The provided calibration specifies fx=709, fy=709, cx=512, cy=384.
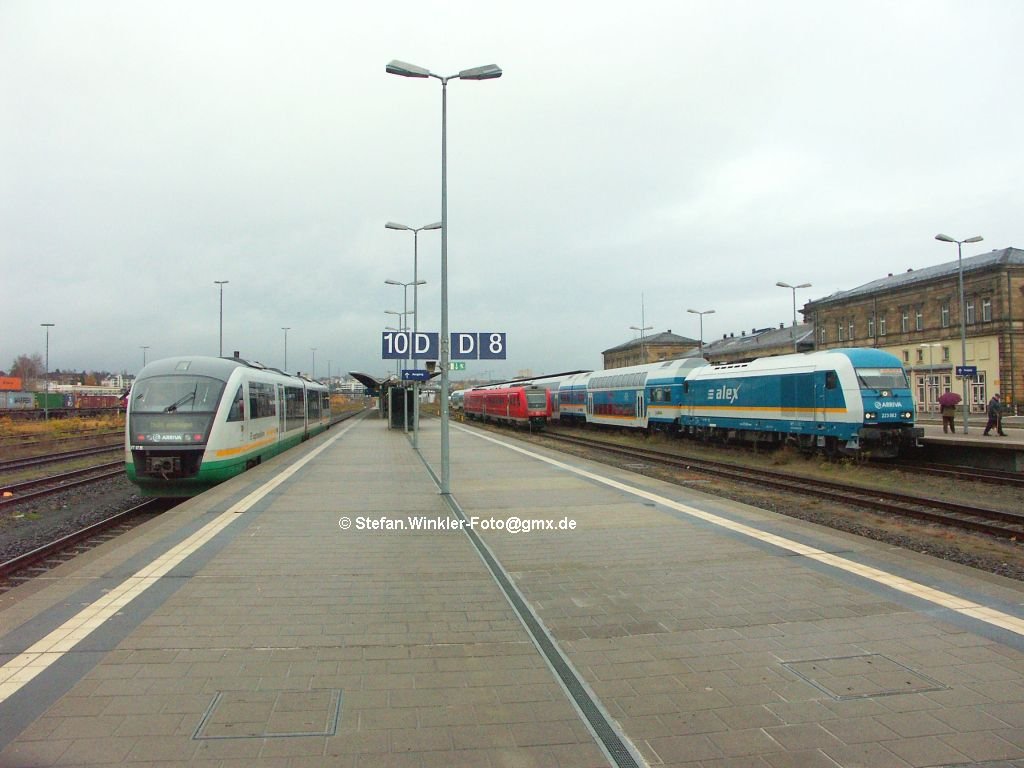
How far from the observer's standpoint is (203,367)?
45.8 feet

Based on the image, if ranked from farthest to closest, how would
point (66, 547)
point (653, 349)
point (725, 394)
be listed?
point (653, 349) < point (725, 394) < point (66, 547)

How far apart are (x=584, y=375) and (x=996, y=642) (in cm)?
3564

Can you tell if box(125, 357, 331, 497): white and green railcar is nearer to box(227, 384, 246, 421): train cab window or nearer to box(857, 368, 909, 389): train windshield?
box(227, 384, 246, 421): train cab window

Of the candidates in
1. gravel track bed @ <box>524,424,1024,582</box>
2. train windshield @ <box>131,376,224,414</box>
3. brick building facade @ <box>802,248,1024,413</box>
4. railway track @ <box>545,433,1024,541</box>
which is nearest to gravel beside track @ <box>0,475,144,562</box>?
train windshield @ <box>131,376,224,414</box>

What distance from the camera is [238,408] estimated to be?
1443 cm

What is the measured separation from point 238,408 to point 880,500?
1234cm

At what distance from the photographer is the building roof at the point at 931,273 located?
156ft

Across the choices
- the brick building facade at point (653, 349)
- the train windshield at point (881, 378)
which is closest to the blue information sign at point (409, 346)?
the train windshield at point (881, 378)

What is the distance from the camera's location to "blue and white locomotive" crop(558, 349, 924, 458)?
17.6 meters

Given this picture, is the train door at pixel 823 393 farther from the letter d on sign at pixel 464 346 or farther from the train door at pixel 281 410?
the train door at pixel 281 410

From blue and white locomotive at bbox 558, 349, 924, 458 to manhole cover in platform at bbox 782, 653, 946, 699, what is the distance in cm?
1469

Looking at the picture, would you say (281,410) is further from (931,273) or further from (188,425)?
(931,273)

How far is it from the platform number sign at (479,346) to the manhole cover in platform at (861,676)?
11415 millimetres

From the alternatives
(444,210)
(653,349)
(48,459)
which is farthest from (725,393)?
(653,349)
